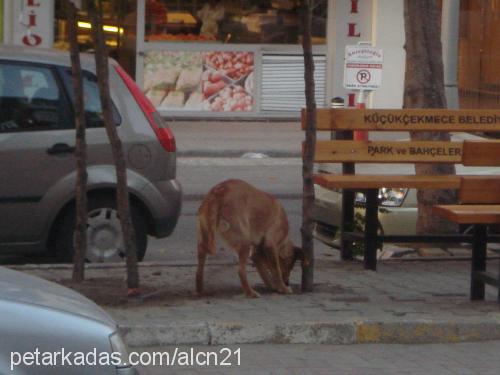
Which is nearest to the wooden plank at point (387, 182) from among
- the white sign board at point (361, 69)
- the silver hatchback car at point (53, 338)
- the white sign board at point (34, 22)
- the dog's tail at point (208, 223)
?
the dog's tail at point (208, 223)

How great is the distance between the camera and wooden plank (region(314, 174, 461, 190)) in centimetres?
900

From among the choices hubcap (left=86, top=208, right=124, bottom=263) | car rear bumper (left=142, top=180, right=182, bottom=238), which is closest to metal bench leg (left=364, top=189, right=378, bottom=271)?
car rear bumper (left=142, top=180, right=182, bottom=238)

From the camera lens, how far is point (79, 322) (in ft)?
14.5

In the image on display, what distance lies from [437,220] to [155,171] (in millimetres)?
2543

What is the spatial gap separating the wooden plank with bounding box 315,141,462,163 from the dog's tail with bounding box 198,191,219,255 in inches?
68.4

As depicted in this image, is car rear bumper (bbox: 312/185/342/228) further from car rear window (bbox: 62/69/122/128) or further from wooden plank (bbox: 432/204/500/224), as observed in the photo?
wooden plank (bbox: 432/204/500/224)

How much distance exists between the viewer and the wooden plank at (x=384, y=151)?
938cm

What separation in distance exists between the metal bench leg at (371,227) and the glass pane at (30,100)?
2.46 meters

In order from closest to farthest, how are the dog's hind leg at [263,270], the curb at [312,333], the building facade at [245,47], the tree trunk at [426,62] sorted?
the curb at [312,333] < the dog's hind leg at [263,270] < the tree trunk at [426,62] < the building facade at [245,47]

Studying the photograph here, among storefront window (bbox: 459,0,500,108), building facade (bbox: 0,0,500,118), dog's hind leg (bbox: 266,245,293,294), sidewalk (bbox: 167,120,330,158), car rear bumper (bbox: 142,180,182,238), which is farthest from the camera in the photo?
storefront window (bbox: 459,0,500,108)

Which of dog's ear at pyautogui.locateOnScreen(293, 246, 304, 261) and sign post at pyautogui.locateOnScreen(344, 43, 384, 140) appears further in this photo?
sign post at pyautogui.locateOnScreen(344, 43, 384, 140)

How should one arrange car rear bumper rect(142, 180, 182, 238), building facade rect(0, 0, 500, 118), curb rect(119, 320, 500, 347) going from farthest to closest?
building facade rect(0, 0, 500, 118), car rear bumper rect(142, 180, 182, 238), curb rect(119, 320, 500, 347)

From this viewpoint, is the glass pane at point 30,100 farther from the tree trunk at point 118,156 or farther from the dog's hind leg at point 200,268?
the dog's hind leg at point 200,268

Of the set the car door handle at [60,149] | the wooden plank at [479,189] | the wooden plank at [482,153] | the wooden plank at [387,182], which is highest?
the wooden plank at [482,153]
